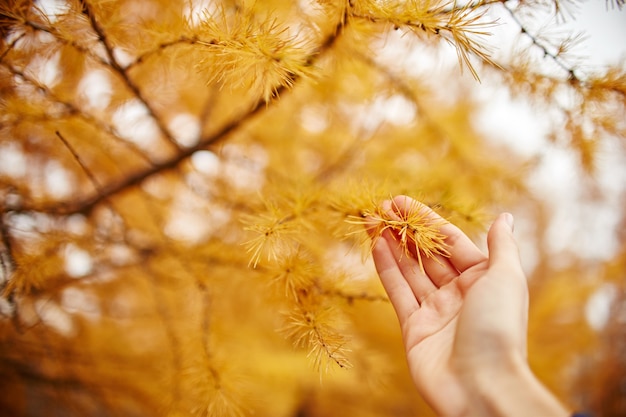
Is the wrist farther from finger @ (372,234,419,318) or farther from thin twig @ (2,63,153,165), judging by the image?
thin twig @ (2,63,153,165)

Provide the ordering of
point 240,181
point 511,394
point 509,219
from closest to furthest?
point 511,394, point 509,219, point 240,181

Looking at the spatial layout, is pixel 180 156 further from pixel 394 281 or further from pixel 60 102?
pixel 394 281

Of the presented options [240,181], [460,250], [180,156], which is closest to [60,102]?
[180,156]

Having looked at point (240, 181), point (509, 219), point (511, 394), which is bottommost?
point (511, 394)

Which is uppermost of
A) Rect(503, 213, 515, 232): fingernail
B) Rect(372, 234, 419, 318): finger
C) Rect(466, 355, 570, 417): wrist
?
Rect(503, 213, 515, 232): fingernail

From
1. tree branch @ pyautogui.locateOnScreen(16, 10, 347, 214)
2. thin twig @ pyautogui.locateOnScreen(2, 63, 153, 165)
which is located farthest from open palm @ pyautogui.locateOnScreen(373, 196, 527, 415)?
thin twig @ pyautogui.locateOnScreen(2, 63, 153, 165)

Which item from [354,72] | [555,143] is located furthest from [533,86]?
[354,72]
